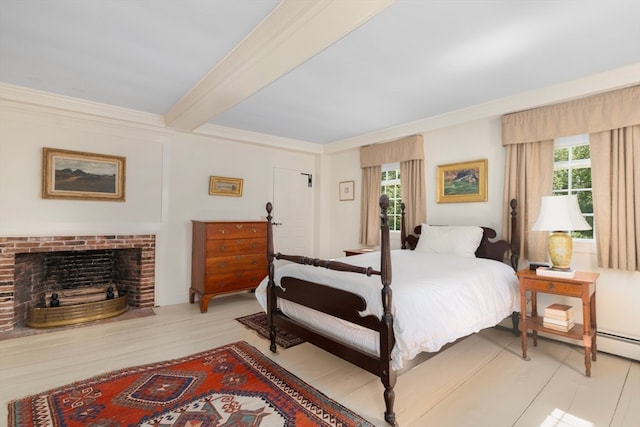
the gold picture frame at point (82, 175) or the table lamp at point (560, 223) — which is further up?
the gold picture frame at point (82, 175)

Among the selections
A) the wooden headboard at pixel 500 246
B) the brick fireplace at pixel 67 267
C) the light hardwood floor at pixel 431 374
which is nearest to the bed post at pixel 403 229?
the wooden headboard at pixel 500 246

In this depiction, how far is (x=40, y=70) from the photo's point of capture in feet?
8.99

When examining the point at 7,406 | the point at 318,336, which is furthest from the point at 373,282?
the point at 7,406

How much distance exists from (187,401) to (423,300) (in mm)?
A: 1681

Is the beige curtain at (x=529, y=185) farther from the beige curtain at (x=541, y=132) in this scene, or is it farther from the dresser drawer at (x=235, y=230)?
the dresser drawer at (x=235, y=230)

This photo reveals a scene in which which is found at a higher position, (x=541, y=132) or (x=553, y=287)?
(x=541, y=132)

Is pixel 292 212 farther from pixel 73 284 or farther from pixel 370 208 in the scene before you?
pixel 73 284

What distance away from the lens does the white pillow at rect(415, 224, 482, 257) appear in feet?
11.1

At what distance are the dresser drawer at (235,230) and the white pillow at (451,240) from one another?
2.20 meters

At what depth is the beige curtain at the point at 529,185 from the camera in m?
3.16

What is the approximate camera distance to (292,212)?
5.54 m

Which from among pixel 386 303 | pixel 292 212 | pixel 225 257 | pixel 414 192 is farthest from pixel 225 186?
pixel 386 303

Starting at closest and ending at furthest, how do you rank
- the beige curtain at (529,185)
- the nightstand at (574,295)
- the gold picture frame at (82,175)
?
1. the nightstand at (574,295)
2. the beige curtain at (529,185)
3. the gold picture frame at (82,175)

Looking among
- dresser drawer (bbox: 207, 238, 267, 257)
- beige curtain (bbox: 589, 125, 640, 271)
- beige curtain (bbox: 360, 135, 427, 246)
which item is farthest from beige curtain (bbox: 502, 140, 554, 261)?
dresser drawer (bbox: 207, 238, 267, 257)
